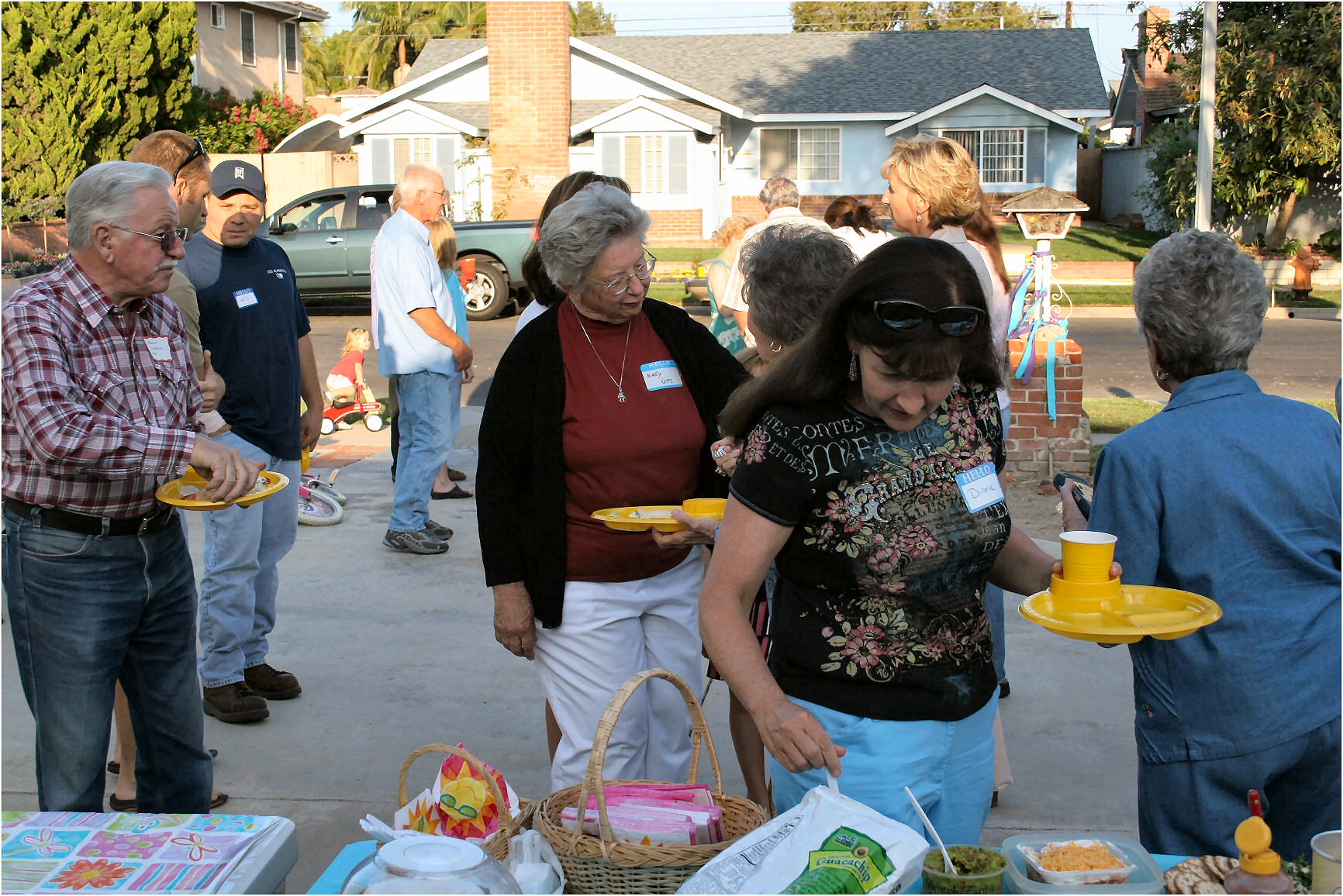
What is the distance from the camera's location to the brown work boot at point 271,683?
5211 mm

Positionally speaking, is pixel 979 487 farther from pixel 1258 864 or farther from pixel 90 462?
pixel 90 462

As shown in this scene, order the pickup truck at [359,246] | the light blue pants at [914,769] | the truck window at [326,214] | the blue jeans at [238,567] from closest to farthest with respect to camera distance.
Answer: the light blue pants at [914,769]
the blue jeans at [238,567]
the pickup truck at [359,246]
the truck window at [326,214]

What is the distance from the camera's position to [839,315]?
2.38m

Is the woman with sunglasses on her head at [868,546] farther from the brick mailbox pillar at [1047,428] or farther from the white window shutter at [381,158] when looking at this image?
the white window shutter at [381,158]

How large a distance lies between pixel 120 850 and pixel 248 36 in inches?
1779

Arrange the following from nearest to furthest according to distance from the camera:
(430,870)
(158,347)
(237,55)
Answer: (430,870) < (158,347) < (237,55)

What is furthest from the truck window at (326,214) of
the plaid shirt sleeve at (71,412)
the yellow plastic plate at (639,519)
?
the yellow plastic plate at (639,519)

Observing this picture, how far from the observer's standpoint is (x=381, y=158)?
35.4 meters

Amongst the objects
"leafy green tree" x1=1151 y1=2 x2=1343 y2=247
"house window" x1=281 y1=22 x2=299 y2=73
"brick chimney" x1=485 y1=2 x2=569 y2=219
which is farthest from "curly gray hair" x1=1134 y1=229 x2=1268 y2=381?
"house window" x1=281 y1=22 x2=299 y2=73

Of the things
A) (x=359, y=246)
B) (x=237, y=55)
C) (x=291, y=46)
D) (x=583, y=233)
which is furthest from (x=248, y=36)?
(x=583, y=233)

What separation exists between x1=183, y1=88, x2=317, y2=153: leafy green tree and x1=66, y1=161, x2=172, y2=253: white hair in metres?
31.8

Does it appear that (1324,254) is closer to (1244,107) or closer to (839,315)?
(1244,107)

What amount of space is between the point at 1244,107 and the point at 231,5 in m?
32.3

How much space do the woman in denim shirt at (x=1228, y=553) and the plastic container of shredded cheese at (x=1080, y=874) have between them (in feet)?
1.48
